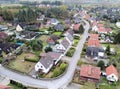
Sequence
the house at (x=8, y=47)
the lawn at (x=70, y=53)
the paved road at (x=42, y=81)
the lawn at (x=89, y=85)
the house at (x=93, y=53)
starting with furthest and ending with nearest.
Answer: the house at (x=8, y=47) < the lawn at (x=70, y=53) < the house at (x=93, y=53) < the paved road at (x=42, y=81) < the lawn at (x=89, y=85)

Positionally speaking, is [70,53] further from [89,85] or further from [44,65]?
[89,85]

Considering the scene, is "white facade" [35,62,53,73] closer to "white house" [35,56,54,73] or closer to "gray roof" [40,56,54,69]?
"white house" [35,56,54,73]

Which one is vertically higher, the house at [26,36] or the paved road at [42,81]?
the house at [26,36]

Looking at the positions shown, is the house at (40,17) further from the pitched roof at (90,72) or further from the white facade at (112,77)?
the white facade at (112,77)

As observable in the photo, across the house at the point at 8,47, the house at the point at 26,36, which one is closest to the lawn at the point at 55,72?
the house at the point at 8,47

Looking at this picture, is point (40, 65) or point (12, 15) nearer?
point (40, 65)

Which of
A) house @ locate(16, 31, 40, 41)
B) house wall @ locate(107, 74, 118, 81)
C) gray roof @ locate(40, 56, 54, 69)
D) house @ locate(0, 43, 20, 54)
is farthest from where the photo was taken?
house @ locate(16, 31, 40, 41)

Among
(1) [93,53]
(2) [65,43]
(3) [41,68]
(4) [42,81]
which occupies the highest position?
(2) [65,43]

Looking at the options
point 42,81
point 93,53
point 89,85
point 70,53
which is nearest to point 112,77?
point 89,85

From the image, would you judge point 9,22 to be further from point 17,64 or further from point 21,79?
point 21,79

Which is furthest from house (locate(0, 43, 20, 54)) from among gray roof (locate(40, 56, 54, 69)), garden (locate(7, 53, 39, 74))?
gray roof (locate(40, 56, 54, 69))

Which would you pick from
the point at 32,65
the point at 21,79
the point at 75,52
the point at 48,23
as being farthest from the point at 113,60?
the point at 48,23
